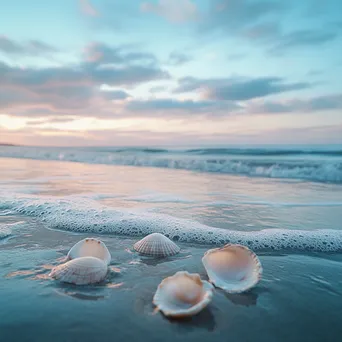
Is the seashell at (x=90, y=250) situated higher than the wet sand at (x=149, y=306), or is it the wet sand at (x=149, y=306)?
the seashell at (x=90, y=250)

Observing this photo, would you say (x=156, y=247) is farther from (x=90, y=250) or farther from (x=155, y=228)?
(x=155, y=228)

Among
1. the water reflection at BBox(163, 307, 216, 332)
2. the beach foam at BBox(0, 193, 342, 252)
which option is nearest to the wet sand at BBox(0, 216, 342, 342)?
the water reflection at BBox(163, 307, 216, 332)

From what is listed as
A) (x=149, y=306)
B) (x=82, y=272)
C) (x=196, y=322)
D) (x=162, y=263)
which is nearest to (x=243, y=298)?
(x=196, y=322)

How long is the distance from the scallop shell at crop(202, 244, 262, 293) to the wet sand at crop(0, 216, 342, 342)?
0.32ft

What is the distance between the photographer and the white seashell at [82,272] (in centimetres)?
281

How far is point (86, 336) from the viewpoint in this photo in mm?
2145

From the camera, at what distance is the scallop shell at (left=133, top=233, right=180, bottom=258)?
3633 mm

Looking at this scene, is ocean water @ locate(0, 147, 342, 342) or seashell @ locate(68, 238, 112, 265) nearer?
ocean water @ locate(0, 147, 342, 342)

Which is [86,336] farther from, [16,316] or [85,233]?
[85,233]

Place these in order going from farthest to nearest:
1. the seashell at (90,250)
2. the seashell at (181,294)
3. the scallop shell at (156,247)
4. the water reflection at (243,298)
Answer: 1. the scallop shell at (156,247)
2. the seashell at (90,250)
3. the water reflection at (243,298)
4. the seashell at (181,294)

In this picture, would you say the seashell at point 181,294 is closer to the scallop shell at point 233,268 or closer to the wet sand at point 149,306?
the wet sand at point 149,306

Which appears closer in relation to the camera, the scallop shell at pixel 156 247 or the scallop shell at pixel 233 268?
the scallop shell at pixel 233 268

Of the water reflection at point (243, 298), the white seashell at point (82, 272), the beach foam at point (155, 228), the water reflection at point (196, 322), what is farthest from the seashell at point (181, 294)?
the beach foam at point (155, 228)

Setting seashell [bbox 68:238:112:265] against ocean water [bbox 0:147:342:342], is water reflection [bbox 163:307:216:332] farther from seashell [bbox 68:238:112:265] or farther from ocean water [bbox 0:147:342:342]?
seashell [bbox 68:238:112:265]
